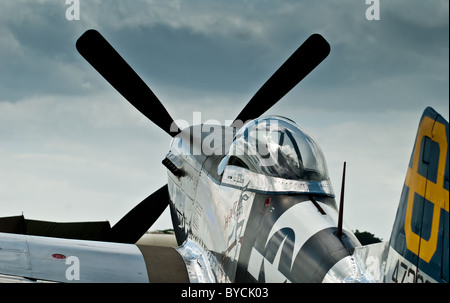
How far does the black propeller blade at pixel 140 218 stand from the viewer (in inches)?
400

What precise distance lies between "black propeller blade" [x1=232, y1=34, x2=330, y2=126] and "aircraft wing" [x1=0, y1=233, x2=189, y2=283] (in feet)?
15.3

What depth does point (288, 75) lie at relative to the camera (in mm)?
10625

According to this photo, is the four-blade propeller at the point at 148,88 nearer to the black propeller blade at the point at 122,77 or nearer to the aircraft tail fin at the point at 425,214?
the black propeller blade at the point at 122,77

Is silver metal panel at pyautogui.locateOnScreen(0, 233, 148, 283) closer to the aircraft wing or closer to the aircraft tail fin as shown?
the aircraft wing

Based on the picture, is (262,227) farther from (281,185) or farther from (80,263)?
(80,263)

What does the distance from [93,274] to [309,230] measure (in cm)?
267

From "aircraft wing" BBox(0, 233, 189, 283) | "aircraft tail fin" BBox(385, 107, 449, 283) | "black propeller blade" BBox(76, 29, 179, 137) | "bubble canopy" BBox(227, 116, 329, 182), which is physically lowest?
"aircraft wing" BBox(0, 233, 189, 283)

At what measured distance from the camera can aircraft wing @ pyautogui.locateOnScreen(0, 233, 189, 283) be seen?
5.72m

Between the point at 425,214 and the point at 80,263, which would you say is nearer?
the point at 425,214

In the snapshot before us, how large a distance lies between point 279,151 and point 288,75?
5.48 metres

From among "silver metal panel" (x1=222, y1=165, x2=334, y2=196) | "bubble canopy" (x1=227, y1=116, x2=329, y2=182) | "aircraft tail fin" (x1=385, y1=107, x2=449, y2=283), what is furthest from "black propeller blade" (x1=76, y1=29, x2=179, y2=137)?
"aircraft tail fin" (x1=385, y1=107, x2=449, y2=283)

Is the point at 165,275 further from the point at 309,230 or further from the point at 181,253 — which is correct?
the point at 309,230

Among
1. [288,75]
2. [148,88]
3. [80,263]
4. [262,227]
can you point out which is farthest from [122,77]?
[262,227]

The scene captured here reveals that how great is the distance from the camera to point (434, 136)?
3154 millimetres
